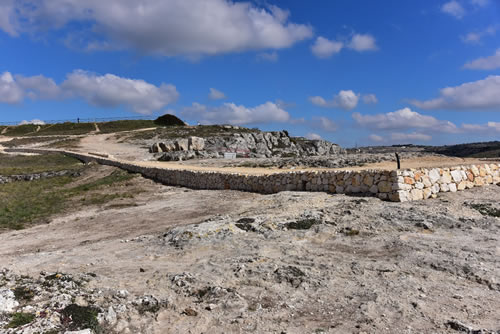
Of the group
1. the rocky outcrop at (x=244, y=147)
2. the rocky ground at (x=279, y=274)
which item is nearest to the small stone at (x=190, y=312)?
the rocky ground at (x=279, y=274)

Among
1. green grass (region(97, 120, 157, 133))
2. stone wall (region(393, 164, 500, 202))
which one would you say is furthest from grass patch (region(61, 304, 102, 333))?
green grass (region(97, 120, 157, 133))

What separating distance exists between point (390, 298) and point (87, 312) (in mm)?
4281

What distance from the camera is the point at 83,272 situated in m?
6.65

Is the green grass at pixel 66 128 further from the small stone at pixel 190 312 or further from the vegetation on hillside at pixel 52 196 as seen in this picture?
the small stone at pixel 190 312

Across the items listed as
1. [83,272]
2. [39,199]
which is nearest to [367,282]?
[83,272]

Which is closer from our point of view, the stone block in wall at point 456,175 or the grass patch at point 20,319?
the grass patch at point 20,319

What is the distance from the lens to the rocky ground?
4.82 metres

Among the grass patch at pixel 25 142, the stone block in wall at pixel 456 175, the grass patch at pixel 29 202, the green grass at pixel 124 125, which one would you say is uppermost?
the green grass at pixel 124 125

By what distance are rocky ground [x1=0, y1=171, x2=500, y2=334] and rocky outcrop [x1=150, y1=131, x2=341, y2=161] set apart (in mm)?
28759

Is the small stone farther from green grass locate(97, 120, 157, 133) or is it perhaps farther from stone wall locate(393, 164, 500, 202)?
green grass locate(97, 120, 157, 133)

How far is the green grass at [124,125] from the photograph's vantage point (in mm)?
86375

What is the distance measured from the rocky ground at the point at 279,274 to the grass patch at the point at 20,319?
28 mm

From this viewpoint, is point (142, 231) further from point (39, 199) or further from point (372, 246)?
point (39, 199)

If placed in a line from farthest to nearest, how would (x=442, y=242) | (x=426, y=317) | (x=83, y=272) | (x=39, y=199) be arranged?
(x=39, y=199) < (x=442, y=242) < (x=83, y=272) < (x=426, y=317)
